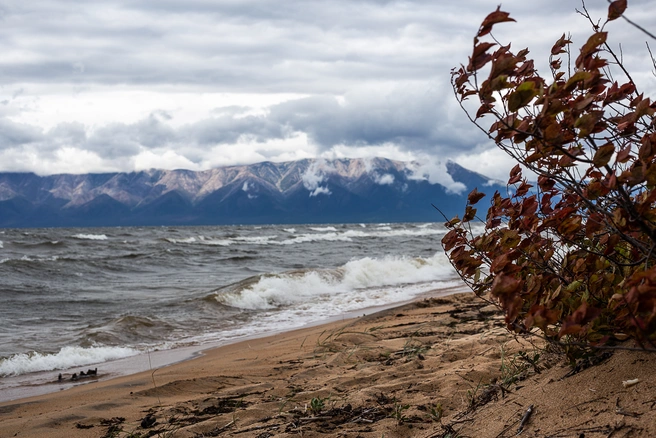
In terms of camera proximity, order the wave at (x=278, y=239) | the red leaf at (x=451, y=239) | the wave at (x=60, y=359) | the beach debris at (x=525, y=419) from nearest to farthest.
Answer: the beach debris at (x=525, y=419) → the red leaf at (x=451, y=239) → the wave at (x=60, y=359) → the wave at (x=278, y=239)

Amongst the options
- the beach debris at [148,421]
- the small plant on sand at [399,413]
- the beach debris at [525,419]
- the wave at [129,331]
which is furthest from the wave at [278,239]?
the beach debris at [525,419]

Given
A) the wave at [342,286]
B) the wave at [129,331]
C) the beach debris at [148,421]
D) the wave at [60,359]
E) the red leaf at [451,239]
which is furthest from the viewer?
the wave at [342,286]

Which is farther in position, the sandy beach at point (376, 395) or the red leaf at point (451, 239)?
the red leaf at point (451, 239)

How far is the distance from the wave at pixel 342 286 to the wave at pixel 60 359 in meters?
4.16

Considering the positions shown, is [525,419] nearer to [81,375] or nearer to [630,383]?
[630,383]

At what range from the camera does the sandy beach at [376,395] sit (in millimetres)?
2307

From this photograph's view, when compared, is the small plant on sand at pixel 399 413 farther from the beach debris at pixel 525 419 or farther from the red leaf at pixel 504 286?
the red leaf at pixel 504 286

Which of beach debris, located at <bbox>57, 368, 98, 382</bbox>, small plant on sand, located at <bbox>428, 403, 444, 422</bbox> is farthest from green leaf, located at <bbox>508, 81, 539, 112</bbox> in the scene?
beach debris, located at <bbox>57, 368, 98, 382</bbox>

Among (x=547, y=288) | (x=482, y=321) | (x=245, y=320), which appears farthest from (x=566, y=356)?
(x=245, y=320)

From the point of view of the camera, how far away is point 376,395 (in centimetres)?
357

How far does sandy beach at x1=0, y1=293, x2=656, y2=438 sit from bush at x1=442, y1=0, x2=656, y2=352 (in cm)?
28

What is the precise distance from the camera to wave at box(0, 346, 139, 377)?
21.5 feet

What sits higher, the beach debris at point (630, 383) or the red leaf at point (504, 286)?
the red leaf at point (504, 286)

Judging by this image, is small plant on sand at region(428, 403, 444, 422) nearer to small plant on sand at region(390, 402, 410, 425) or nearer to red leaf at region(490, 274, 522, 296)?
small plant on sand at region(390, 402, 410, 425)
